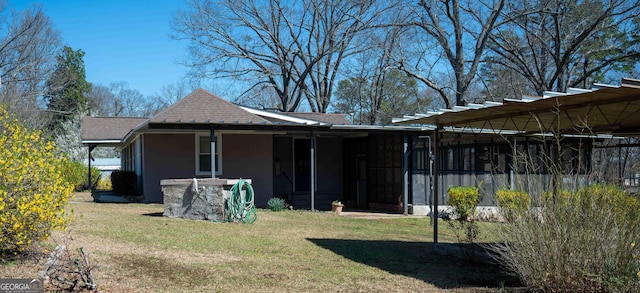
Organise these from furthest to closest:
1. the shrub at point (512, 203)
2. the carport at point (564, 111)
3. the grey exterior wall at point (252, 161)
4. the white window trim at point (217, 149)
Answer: the grey exterior wall at point (252, 161) → the white window trim at point (217, 149) → the shrub at point (512, 203) → the carport at point (564, 111)

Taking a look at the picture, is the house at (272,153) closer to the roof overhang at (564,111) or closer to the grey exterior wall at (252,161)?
the grey exterior wall at (252,161)

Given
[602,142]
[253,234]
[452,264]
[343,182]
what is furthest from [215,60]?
[452,264]

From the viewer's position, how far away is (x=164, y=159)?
59.3 ft

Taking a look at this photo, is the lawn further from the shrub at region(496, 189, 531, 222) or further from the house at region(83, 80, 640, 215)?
the house at region(83, 80, 640, 215)

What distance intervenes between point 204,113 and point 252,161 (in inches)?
103

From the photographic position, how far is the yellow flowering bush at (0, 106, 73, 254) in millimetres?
6418

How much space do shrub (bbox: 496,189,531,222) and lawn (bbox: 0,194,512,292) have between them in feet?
2.05

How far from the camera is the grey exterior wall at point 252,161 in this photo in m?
18.5

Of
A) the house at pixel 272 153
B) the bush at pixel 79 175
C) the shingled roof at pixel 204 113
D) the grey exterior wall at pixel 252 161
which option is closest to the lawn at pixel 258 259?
the shingled roof at pixel 204 113

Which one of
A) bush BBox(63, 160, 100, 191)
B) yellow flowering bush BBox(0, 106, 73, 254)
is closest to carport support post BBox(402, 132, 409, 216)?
yellow flowering bush BBox(0, 106, 73, 254)

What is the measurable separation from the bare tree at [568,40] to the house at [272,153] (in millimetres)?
10093

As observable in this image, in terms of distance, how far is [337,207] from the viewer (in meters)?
17.8

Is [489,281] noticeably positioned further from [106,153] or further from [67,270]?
[106,153]

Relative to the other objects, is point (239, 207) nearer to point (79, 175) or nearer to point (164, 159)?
point (164, 159)
